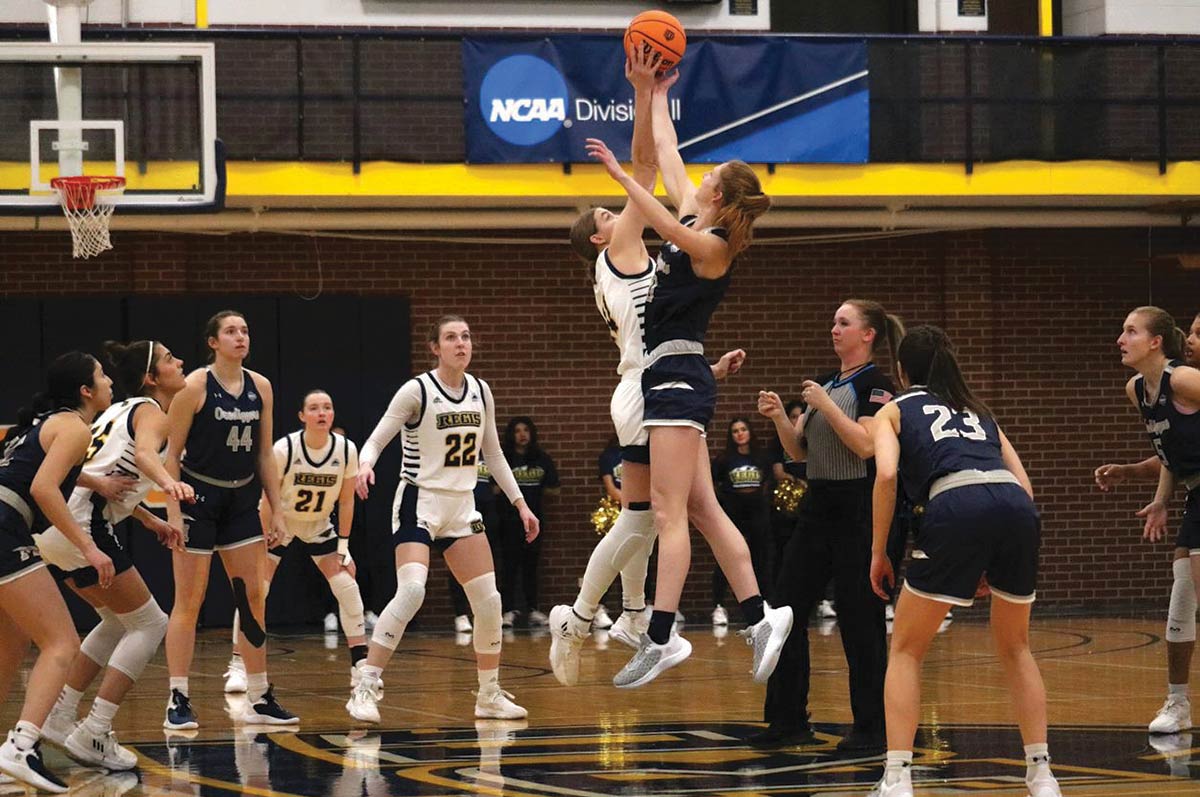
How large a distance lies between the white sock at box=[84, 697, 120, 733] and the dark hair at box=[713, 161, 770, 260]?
3.49 meters

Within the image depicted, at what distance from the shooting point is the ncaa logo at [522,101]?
1441 cm

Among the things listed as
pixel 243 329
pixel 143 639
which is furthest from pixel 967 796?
pixel 243 329

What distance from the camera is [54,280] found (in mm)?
15633

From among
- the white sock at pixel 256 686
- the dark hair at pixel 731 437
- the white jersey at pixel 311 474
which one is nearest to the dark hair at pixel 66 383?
the white sock at pixel 256 686

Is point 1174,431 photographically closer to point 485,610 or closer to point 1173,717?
point 1173,717

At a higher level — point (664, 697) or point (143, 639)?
point (143, 639)

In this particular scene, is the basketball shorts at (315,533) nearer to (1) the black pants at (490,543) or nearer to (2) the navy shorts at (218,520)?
(2) the navy shorts at (218,520)

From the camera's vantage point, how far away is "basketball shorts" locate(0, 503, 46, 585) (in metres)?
6.76

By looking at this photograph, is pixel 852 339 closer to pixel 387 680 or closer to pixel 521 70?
pixel 387 680

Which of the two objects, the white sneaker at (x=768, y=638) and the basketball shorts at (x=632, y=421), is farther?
the basketball shorts at (x=632, y=421)

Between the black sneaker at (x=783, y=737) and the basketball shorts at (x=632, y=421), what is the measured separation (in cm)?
156

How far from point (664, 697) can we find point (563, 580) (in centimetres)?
632

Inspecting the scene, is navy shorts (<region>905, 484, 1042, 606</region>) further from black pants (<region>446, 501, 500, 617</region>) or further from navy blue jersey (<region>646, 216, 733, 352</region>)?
black pants (<region>446, 501, 500, 617</region>)

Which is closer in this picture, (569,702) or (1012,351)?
(569,702)
